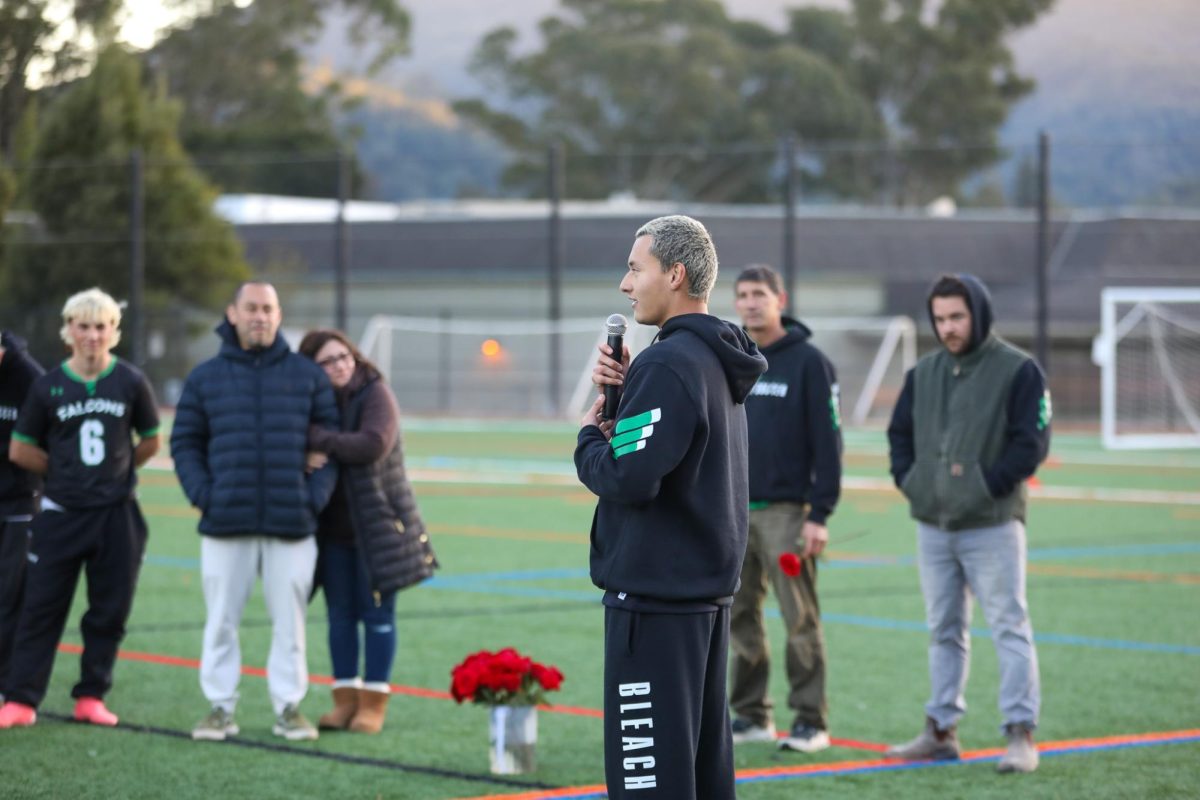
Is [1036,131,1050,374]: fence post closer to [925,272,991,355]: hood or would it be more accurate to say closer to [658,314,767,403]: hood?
[925,272,991,355]: hood

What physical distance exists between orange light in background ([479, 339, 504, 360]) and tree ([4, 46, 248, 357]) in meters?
6.17

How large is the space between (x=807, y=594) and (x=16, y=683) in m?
3.63

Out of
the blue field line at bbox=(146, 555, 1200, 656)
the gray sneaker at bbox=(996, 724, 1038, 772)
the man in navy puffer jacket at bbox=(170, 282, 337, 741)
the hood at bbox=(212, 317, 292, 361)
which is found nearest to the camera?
the gray sneaker at bbox=(996, 724, 1038, 772)

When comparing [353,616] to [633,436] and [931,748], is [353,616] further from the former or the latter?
[633,436]

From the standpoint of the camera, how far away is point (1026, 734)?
7090 millimetres

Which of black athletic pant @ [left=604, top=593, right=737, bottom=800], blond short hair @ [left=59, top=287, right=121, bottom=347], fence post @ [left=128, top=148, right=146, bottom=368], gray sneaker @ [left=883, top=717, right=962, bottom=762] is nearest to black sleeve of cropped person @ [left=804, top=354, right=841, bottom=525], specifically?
gray sneaker @ [left=883, top=717, right=962, bottom=762]

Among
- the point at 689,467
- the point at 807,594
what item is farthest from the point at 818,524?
the point at 689,467

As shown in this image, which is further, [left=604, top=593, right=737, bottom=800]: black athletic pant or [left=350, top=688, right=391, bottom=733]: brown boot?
[left=350, top=688, right=391, bottom=733]: brown boot

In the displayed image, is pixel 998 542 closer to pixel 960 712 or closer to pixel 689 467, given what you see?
pixel 960 712

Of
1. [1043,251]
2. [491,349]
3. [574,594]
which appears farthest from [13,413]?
[491,349]

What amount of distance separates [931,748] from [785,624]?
0.86 metres

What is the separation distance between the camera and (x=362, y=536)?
7.88 metres

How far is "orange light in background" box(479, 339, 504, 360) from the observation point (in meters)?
42.2

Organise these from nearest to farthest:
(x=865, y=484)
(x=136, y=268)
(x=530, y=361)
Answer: (x=865, y=484) → (x=136, y=268) → (x=530, y=361)
